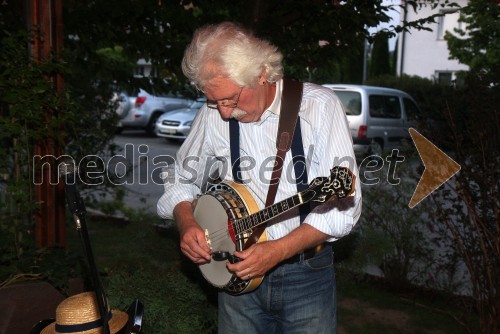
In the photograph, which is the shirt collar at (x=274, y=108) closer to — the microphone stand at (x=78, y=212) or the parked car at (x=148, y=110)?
the microphone stand at (x=78, y=212)

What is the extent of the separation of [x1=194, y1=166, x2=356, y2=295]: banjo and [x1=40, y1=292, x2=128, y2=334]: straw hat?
0.55 m

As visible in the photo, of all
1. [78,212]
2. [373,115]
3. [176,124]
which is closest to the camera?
[78,212]

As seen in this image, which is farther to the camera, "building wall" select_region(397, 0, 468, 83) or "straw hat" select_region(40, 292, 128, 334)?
"building wall" select_region(397, 0, 468, 83)

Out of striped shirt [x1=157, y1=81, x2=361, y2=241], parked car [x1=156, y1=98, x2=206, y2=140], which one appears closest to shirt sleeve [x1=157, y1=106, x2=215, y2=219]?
striped shirt [x1=157, y1=81, x2=361, y2=241]

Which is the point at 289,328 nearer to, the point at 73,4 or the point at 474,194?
the point at 474,194

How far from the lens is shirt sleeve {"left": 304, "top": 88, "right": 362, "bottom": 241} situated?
2160 mm

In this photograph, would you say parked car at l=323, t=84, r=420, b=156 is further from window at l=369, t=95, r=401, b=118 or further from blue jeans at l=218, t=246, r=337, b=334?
A: blue jeans at l=218, t=246, r=337, b=334

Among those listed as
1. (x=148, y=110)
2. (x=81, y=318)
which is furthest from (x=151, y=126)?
(x=81, y=318)

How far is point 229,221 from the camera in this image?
7.94 feet

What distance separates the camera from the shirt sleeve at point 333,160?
216cm

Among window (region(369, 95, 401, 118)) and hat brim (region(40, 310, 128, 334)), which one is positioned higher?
window (region(369, 95, 401, 118))

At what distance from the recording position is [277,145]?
92.0 inches

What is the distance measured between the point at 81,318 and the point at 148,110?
17240 mm

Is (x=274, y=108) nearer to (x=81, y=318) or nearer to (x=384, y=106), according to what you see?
(x=81, y=318)
